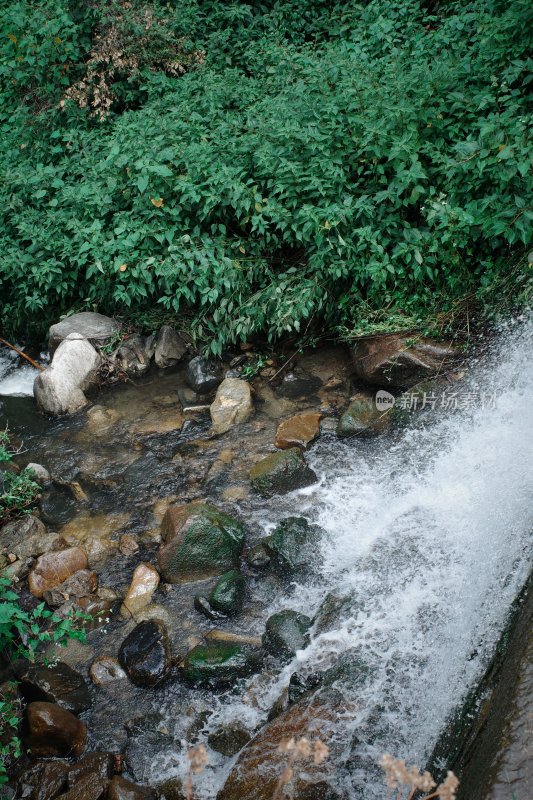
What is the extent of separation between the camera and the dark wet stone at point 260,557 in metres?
4.31

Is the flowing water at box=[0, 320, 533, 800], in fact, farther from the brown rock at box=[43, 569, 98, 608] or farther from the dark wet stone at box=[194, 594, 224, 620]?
the brown rock at box=[43, 569, 98, 608]

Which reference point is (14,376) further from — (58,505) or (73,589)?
(73,589)

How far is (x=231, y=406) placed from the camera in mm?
5734

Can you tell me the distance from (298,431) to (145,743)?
275 cm

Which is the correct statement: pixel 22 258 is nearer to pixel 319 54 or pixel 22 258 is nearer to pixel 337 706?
pixel 319 54

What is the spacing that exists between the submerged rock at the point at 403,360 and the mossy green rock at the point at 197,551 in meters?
2.05

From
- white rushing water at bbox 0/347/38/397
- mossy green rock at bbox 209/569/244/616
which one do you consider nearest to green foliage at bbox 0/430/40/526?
white rushing water at bbox 0/347/38/397

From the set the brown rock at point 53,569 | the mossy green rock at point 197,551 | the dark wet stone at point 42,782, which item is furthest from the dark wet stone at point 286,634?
the brown rock at point 53,569

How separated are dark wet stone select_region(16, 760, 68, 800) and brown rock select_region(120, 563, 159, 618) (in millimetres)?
1084

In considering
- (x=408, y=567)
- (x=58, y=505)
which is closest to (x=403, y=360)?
(x=408, y=567)

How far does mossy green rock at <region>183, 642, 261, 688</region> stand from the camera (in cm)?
361

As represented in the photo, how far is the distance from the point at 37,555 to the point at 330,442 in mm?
2565

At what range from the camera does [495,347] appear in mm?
5074

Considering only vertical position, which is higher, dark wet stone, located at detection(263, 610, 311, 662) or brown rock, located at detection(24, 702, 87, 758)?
dark wet stone, located at detection(263, 610, 311, 662)
